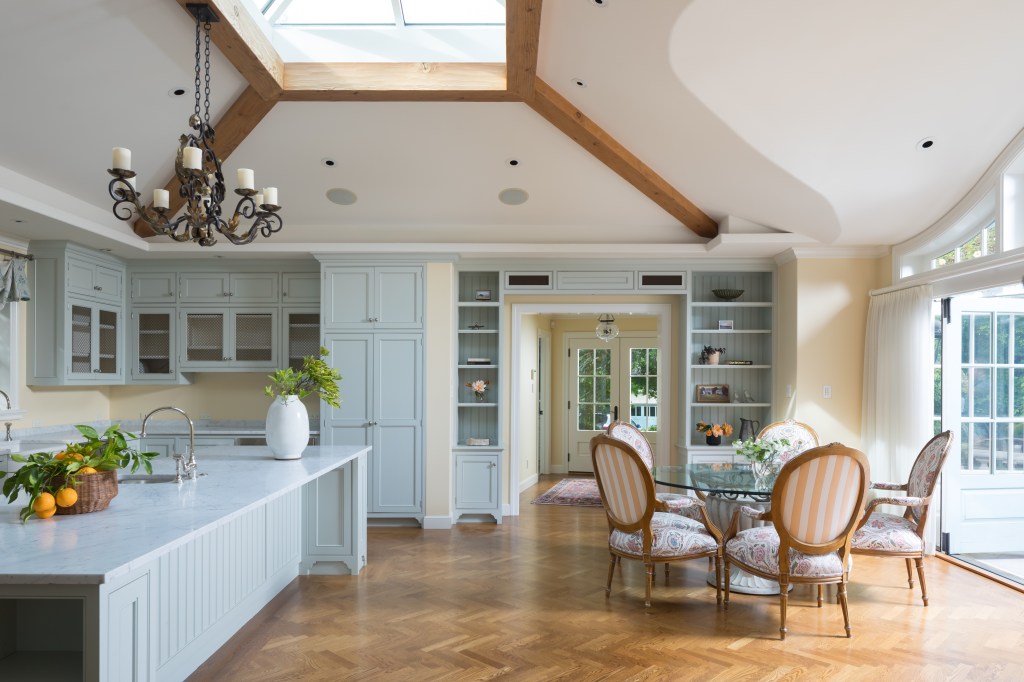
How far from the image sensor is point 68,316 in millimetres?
5961

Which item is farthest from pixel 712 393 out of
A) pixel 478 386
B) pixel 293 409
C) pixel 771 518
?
pixel 293 409

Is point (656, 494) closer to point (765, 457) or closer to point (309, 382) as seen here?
point (765, 457)

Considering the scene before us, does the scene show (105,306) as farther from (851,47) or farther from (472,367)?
(851,47)

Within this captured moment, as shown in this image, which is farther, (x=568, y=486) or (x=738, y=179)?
(x=568, y=486)

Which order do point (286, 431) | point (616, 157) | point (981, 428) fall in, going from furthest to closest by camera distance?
point (616, 157)
point (981, 428)
point (286, 431)

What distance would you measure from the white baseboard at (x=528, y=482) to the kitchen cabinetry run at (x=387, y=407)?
2252 millimetres

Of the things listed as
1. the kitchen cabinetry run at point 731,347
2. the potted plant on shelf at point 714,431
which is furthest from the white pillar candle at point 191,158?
the potted plant on shelf at point 714,431

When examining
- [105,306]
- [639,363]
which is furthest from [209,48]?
[639,363]

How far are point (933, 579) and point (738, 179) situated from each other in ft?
9.31

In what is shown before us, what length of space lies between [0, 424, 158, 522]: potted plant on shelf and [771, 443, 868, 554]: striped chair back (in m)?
2.90

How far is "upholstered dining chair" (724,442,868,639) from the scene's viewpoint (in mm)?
3684

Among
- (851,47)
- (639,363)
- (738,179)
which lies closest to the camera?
(851,47)

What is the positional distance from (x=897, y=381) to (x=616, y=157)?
2.59 meters

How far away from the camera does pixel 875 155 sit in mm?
4523
